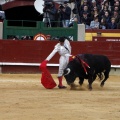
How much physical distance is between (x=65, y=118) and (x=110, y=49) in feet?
31.2

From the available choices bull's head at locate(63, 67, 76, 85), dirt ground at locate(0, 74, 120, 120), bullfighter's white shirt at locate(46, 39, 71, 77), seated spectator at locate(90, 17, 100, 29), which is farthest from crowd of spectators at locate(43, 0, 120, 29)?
bull's head at locate(63, 67, 76, 85)

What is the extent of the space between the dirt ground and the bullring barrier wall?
2.86 metres

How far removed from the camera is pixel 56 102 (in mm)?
11531

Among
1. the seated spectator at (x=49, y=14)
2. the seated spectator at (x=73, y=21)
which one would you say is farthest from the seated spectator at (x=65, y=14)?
the seated spectator at (x=49, y=14)

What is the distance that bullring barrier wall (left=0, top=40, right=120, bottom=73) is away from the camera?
61.7 ft

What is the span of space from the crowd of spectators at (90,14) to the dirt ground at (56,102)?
3925 millimetres

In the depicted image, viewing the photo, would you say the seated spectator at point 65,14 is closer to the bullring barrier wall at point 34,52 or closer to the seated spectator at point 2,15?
the bullring barrier wall at point 34,52

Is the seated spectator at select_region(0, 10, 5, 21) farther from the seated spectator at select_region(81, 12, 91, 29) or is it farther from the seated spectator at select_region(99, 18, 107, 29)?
the seated spectator at select_region(99, 18, 107, 29)

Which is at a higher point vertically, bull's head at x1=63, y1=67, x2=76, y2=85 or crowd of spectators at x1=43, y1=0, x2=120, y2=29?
crowd of spectators at x1=43, y1=0, x2=120, y2=29

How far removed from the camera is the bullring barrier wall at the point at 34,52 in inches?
740

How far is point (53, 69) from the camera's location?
61.9ft

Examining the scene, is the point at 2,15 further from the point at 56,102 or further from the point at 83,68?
the point at 56,102

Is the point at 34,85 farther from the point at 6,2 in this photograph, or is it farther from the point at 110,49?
the point at 6,2

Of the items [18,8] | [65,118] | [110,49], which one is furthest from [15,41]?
[65,118]
